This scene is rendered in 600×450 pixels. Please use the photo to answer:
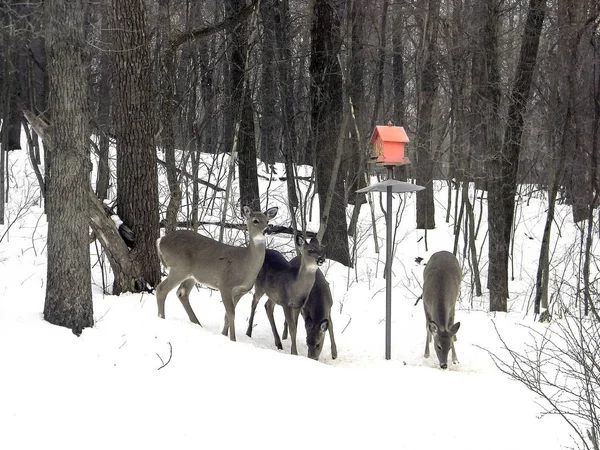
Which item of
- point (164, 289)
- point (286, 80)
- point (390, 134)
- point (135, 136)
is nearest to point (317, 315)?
point (164, 289)

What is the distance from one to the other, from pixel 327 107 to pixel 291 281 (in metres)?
6.46

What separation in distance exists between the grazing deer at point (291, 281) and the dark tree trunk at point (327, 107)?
17.0 feet

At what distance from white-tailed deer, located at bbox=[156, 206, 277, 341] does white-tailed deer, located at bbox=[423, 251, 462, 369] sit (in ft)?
7.09

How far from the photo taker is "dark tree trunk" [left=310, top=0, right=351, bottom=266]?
46.5 feet

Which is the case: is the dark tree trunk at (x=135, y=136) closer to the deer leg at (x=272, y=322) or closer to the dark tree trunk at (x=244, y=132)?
the deer leg at (x=272, y=322)

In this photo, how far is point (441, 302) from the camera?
8742 mm

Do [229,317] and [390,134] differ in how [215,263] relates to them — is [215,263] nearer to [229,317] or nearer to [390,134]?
[229,317]

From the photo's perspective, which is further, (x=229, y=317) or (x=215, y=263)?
(x=215, y=263)

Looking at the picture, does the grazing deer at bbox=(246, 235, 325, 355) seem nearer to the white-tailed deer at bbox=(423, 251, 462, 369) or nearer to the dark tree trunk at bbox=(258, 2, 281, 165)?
the white-tailed deer at bbox=(423, 251, 462, 369)

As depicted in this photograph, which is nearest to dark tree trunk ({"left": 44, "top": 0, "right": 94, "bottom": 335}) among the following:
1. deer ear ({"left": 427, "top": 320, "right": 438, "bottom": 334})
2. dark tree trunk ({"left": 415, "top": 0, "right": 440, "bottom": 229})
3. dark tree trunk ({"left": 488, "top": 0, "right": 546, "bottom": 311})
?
deer ear ({"left": 427, "top": 320, "right": 438, "bottom": 334})

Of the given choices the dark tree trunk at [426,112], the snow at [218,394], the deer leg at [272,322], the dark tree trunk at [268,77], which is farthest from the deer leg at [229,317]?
the dark tree trunk at [426,112]

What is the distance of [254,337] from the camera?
358 inches

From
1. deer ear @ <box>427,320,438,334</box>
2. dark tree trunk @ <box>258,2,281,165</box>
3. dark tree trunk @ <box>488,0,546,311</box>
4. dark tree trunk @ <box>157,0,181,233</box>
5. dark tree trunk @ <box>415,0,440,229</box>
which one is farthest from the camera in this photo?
dark tree trunk @ <box>415,0,440,229</box>

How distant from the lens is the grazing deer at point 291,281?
8438mm
